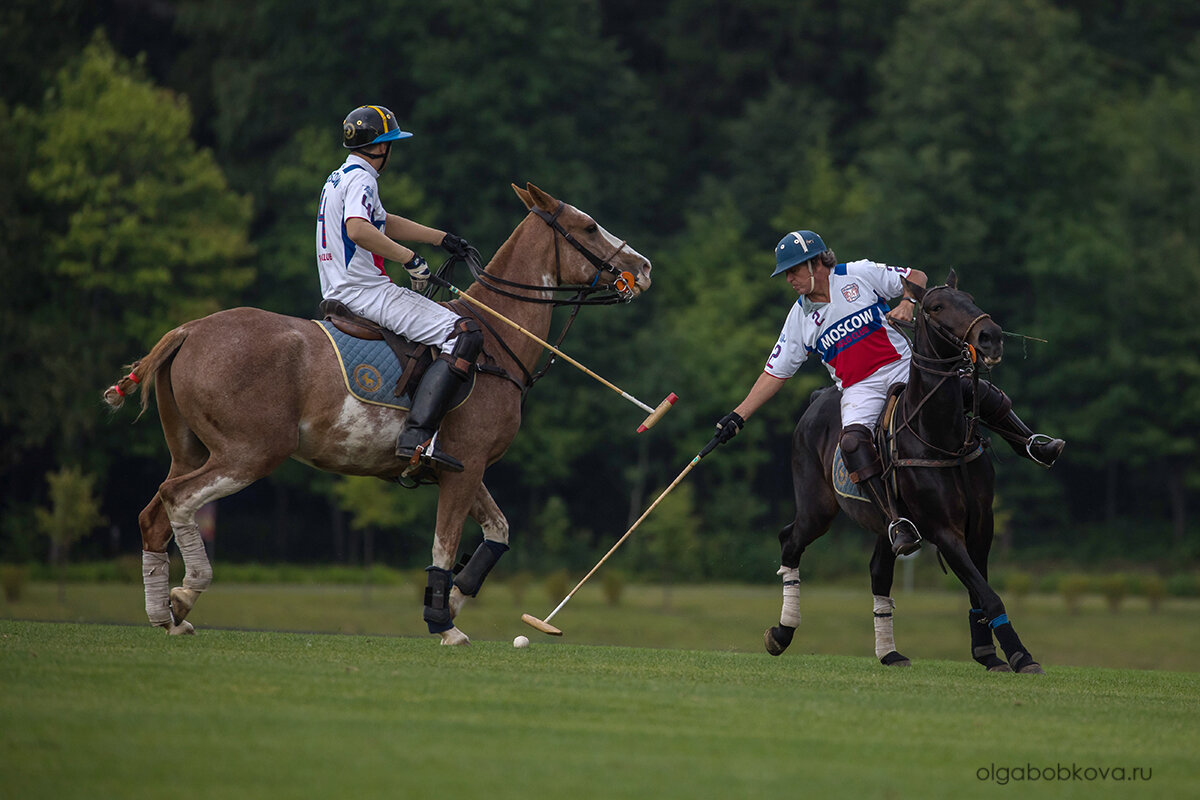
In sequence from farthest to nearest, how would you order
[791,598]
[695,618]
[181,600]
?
[695,618], [791,598], [181,600]

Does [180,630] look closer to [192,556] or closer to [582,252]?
[192,556]

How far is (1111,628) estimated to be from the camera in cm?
3266

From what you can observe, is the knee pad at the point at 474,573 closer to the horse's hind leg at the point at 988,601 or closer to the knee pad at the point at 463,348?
the knee pad at the point at 463,348

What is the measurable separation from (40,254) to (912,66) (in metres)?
26.9

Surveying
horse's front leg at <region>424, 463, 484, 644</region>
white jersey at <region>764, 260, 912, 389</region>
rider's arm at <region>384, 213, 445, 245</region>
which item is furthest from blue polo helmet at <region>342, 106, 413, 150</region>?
white jersey at <region>764, 260, 912, 389</region>

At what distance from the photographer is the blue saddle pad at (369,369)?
1084 cm

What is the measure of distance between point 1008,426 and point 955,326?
131 centimetres

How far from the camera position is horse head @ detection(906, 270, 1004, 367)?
10.5 m

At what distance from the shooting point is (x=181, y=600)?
1041 cm

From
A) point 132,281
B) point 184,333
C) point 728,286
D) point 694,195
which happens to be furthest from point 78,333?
point 184,333

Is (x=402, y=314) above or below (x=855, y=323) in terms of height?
below

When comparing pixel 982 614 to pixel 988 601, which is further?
pixel 982 614

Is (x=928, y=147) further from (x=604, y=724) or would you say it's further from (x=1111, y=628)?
(x=604, y=724)

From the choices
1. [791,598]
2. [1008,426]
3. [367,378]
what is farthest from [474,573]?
[1008,426]
